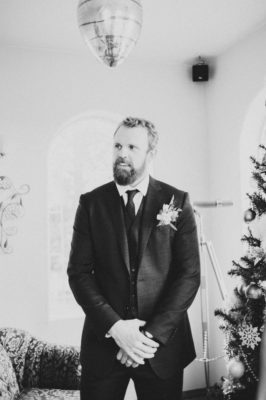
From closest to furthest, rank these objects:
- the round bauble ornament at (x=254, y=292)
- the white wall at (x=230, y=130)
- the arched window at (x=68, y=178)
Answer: the round bauble ornament at (x=254, y=292)
the white wall at (x=230, y=130)
the arched window at (x=68, y=178)

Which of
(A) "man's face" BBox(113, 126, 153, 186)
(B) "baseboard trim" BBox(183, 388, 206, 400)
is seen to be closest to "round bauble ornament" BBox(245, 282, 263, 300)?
(A) "man's face" BBox(113, 126, 153, 186)

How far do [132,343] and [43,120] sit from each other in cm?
248

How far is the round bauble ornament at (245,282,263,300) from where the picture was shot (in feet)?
7.17

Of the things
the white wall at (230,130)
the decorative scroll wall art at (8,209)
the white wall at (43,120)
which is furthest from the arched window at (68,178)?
the white wall at (230,130)

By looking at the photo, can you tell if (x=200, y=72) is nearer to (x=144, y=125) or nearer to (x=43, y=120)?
(x=43, y=120)

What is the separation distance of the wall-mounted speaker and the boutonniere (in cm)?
250

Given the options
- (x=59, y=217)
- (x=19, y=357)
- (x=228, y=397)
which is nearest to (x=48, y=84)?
(x=59, y=217)

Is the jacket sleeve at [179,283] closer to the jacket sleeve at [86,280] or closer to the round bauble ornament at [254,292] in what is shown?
the jacket sleeve at [86,280]

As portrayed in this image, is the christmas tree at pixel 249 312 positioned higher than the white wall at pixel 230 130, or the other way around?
the white wall at pixel 230 130

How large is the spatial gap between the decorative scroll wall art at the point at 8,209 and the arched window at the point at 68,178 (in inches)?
16.0

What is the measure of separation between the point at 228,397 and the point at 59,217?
7.37ft

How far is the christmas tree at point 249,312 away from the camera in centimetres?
225

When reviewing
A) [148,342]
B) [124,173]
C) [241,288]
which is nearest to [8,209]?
[124,173]

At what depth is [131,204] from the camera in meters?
1.97
